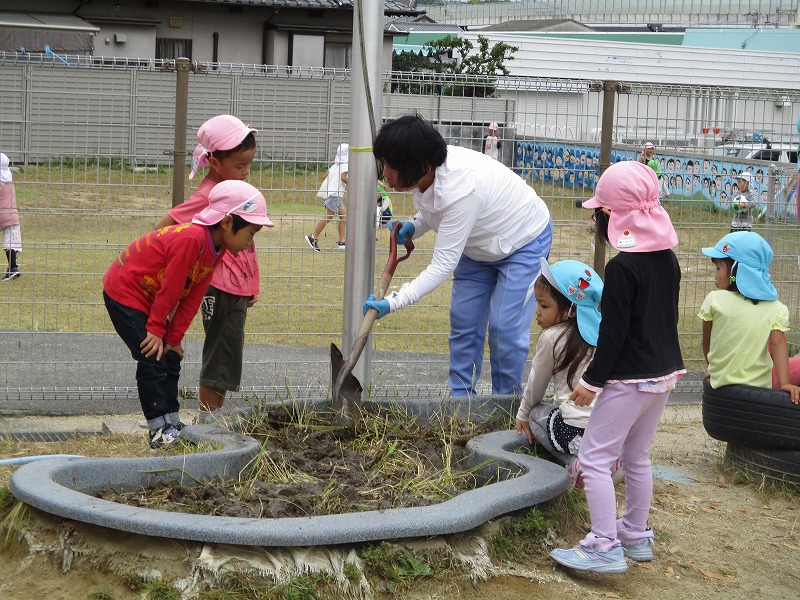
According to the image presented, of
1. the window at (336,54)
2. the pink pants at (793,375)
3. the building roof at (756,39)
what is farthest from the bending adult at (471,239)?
the building roof at (756,39)

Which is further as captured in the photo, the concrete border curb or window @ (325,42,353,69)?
window @ (325,42,353,69)

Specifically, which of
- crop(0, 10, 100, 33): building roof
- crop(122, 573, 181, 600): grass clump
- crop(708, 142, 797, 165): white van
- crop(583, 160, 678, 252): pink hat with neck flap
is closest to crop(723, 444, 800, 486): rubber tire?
crop(583, 160, 678, 252): pink hat with neck flap

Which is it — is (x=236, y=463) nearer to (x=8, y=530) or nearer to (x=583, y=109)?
(x=8, y=530)

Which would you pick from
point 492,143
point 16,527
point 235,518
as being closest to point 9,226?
point 492,143

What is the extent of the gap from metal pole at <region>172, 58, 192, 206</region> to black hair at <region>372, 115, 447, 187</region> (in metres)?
2.18

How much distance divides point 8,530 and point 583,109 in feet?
16.7

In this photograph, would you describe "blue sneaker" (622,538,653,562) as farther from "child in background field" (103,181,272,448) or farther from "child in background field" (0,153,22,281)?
"child in background field" (0,153,22,281)

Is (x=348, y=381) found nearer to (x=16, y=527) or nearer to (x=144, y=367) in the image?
(x=144, y=367)

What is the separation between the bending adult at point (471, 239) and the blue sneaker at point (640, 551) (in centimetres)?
140

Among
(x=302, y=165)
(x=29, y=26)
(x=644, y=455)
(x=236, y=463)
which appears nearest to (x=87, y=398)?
(x=302, y=165)

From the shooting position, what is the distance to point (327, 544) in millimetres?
3463

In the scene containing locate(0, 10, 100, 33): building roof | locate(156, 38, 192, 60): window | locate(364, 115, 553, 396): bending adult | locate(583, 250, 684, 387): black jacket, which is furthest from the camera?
locate(156, 38, 192, 60): window

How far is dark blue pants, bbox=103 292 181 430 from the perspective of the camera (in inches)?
182

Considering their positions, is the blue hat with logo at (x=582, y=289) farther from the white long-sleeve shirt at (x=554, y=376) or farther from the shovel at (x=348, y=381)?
the shovel at (x=348, y=381)
